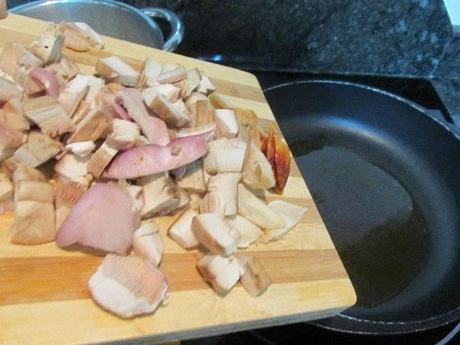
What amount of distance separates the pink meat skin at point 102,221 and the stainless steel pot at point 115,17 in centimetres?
48

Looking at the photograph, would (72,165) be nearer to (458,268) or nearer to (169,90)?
(169,90)

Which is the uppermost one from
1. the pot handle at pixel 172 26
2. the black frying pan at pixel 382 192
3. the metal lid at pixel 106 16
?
the pot handle at pixel 172 26

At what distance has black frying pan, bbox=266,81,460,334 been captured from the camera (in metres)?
0.92

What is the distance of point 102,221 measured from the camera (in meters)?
0.60

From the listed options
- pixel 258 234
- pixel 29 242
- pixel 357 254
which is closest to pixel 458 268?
pixel 357 254

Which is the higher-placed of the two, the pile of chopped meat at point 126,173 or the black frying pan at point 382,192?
the pile of chopped meat at point 126,173

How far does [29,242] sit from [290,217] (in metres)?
0.40

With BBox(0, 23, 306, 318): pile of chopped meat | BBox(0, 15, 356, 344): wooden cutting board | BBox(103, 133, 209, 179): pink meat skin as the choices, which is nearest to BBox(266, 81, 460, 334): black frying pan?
BBox(0, 15, 356, 344): wooden cutting board

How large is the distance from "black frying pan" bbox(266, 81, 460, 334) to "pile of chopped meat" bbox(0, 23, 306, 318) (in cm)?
25

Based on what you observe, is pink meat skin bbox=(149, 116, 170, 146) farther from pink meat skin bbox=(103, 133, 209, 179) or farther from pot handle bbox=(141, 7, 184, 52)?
pot handle bbox=(141, 7, 184, 52)

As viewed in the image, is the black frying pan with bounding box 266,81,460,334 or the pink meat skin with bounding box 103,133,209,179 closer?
the pink meat skin with bounding box 103,133,209,179

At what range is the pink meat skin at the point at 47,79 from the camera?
69cm

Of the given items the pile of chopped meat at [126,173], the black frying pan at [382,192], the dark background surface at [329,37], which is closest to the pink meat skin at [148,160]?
the pile of chopped meat at [126,173]

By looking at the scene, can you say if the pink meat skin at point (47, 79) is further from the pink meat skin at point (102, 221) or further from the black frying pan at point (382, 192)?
the black frying pan at point (382, 192)
